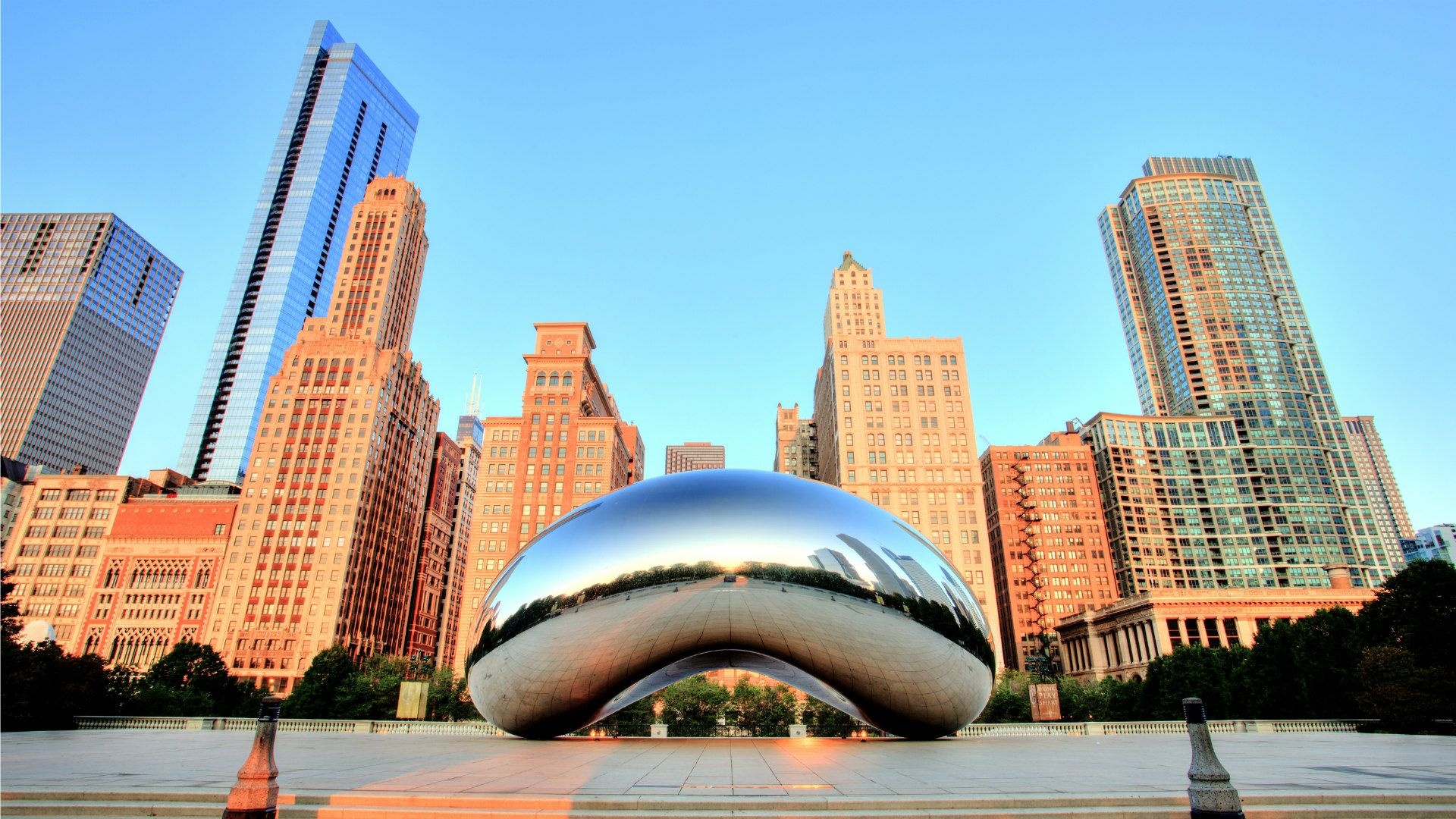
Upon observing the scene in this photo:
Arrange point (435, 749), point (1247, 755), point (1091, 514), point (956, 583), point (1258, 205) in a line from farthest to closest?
point (1258, 205) < point (1091, 514) < point (435, 749) < point (1247, 755) < point (956, 583)

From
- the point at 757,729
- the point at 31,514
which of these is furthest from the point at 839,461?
the point at 31,514

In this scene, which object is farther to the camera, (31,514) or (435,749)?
(31,514)

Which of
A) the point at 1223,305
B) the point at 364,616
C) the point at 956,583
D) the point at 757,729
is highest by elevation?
the point at 1223,305

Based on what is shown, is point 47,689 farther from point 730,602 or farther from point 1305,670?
point 1305,670

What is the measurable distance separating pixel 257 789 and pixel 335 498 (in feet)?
368

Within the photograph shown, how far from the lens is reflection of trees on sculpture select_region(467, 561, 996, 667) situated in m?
11.0

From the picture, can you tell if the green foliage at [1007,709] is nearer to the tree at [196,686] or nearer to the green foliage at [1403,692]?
the green foliage at [1403,692]

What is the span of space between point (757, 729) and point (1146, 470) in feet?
405

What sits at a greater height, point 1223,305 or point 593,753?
point 1223,305

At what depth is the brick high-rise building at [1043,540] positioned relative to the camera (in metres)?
129

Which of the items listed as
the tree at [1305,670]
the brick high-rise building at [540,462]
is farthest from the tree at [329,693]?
the tree at [1305,670]

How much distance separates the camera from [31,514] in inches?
4414

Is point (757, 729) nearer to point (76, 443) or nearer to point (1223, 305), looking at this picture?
point (1223, 305)

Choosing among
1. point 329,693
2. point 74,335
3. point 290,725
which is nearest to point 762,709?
point 290,725
